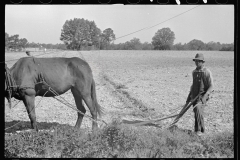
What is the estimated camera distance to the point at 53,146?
4.74 metres

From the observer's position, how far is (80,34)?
746 centimetres

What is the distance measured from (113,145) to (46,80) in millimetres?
2441

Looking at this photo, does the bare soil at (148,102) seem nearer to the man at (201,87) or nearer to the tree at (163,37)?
the man at (201,87)

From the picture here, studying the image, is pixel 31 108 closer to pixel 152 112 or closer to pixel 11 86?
pixel 11 86

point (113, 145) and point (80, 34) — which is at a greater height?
point (80, 34)

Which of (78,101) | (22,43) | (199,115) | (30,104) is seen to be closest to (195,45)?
(22,43)

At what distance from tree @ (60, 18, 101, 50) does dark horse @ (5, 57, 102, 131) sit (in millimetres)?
1394

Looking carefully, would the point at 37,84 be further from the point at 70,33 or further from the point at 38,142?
the point at 70,33

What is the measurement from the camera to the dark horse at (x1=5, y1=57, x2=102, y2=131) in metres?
5.53

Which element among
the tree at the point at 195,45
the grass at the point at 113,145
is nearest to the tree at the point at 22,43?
the grass at the point at 113,145
